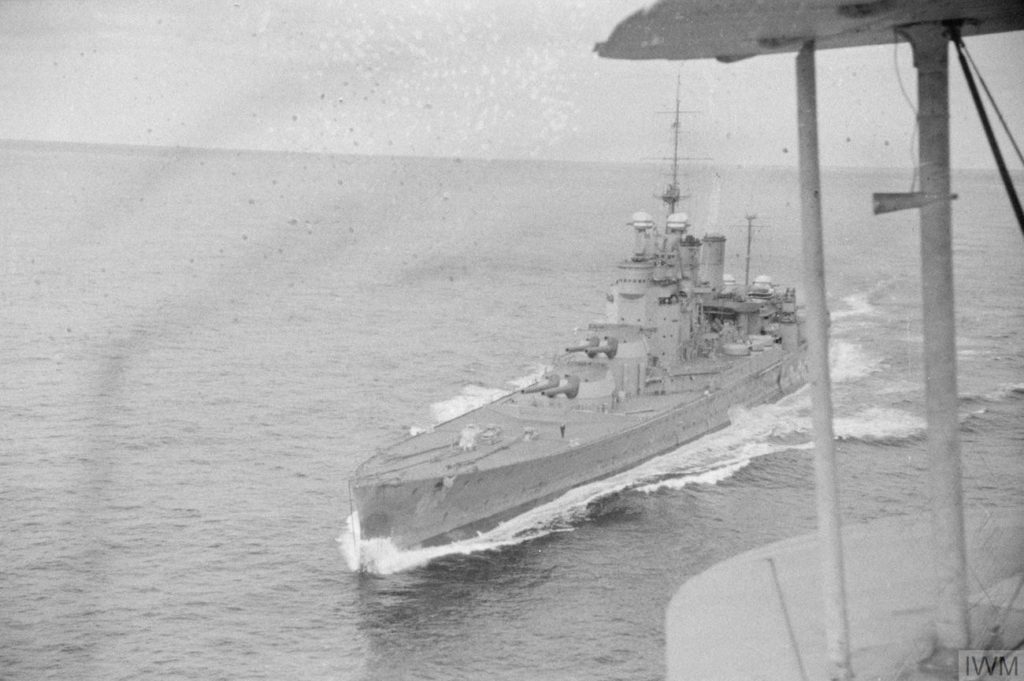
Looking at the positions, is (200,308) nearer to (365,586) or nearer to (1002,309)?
(365,586)

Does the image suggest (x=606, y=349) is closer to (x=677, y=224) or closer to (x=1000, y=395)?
(x=677, y=224)

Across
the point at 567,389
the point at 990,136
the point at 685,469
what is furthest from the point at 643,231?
the point at 990,136

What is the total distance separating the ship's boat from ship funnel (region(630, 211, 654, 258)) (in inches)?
1.8

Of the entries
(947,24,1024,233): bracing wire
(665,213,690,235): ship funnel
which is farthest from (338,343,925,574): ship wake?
(947,24,1024,233): bracing wire

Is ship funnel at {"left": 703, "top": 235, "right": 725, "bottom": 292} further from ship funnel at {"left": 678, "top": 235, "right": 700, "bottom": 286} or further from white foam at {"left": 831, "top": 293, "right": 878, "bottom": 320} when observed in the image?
white foam at {"left": 831, "top": 293, "right": 878, "bottom": 320}

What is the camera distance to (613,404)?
32531 mm

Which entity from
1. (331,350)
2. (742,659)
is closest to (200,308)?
(331,350)

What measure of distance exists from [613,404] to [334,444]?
8.74m

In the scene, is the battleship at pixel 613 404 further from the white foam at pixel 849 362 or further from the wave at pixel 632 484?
the white foam at pixel 849 362

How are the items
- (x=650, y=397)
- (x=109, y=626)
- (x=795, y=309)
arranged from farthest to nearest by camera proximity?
(x=795, y=309), (x=650, y=397), (x=109, y=626)

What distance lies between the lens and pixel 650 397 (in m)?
34.0

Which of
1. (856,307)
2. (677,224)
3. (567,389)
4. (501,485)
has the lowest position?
(501,485)

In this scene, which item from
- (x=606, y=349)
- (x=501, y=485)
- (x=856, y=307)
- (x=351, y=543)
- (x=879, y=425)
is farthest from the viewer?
(x=856, y=307)

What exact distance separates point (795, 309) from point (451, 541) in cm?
2742
